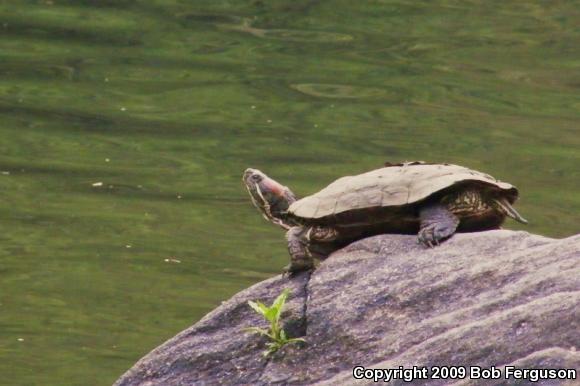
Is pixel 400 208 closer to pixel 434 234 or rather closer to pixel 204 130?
pixel 434 234

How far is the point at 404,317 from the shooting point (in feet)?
15.6

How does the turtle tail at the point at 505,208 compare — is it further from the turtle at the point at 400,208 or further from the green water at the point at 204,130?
the green water at the point at 204,130

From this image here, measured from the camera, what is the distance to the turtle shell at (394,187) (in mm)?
4957

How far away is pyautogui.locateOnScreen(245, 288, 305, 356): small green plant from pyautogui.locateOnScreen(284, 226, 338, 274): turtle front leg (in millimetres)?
185

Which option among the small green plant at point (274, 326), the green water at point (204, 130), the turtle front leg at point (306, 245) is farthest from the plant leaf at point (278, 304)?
the green water at point (204, 130)

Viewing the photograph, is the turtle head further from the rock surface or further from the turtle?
the rock surface

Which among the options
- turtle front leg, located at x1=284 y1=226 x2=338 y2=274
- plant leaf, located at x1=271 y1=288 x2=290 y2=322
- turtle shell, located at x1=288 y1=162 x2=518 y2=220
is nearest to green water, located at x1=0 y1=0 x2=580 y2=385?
turtle front leg, located at x1=284 y1=226 x2=338 y2=274

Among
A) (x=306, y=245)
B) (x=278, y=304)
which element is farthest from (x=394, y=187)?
(x=278, y=304)

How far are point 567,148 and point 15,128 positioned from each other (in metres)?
4.67

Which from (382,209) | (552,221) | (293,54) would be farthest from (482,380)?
(293,54)

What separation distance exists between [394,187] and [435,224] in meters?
0.18

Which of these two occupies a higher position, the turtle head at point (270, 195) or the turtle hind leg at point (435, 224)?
the turtle hind leg at point (435, 224)

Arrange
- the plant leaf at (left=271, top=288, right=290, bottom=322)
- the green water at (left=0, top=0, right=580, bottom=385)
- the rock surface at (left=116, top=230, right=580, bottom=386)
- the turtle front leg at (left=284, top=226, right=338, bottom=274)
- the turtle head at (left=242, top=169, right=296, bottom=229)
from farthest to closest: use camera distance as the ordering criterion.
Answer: the green water at (left=0, top=0, right=580, bottom=385) < the turtle head at (left=242, top=169, right=296, bottom=229) < the turtle front leg at (left=284, top=226, right=338, bottom=274) < the plant leaf at (left=271, top=288, right=290, bottom=322) < the rock surface at (left=116, top=230, right=580, bottom=386)

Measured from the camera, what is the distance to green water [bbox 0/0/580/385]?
10.1 meters
